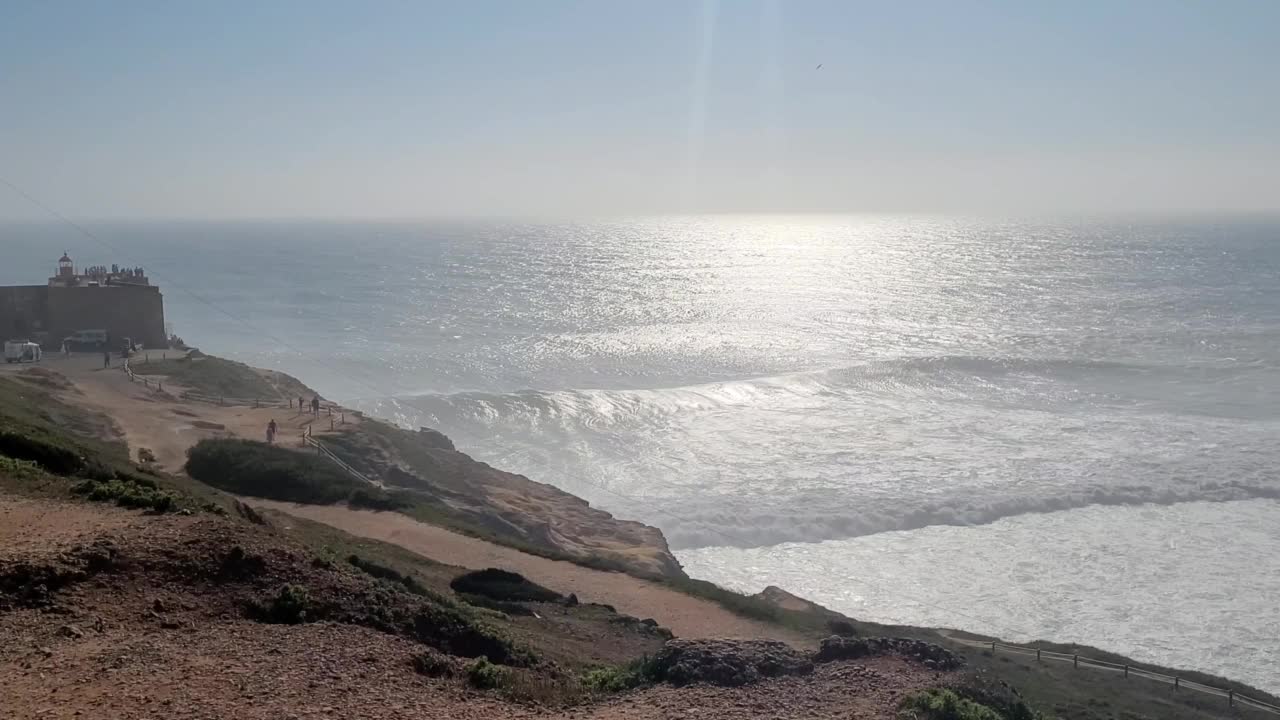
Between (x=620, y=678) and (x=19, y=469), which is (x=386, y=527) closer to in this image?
(x=19, y=469)

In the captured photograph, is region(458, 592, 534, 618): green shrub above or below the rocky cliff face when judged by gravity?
above

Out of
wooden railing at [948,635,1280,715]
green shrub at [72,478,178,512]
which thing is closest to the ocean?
wooden railing at [948,635,1280,715]

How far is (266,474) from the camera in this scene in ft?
73.2

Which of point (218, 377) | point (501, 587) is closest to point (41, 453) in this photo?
point (501, 587)

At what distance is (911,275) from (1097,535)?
88.0 m

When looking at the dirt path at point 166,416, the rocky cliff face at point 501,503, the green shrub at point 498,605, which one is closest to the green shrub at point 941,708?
the green shrub at point 498,605

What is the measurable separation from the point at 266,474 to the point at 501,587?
951 centimetres

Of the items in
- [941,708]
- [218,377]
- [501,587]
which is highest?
[941,708]

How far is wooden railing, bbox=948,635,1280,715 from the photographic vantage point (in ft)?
51.0

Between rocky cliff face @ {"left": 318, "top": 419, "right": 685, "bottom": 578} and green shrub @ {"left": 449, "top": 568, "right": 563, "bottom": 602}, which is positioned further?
rocky cliff face @ {"left": 318, "top": 419, "right": 685, "bottom": 578}

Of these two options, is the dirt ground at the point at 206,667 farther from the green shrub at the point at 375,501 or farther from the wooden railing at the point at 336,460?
the wooden railing at the point at 336,460

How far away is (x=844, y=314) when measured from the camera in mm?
81688

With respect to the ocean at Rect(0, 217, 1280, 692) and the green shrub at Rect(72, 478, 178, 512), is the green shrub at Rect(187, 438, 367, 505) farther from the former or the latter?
the ocean at Rect(0, 217, 1280, 692)

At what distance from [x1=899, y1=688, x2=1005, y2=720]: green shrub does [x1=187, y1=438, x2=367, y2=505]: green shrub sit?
1602cm
